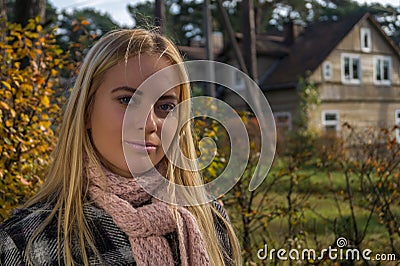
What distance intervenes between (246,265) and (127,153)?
2206 millimetres

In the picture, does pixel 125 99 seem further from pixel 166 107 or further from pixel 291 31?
pixel 291 31

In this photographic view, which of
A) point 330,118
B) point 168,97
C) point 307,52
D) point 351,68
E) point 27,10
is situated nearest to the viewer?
point 168,97

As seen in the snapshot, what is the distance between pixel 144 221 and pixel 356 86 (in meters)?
15.1

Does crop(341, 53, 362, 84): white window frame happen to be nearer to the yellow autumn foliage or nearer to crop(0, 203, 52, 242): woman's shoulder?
the yellow autumn foliage

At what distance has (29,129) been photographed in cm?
301

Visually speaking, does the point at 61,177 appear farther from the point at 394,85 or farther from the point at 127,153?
the point at 394,85

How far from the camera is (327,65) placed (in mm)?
19953

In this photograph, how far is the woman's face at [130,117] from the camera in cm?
151

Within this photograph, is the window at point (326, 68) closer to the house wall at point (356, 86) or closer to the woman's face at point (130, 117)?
the house wall at point (356, 86)

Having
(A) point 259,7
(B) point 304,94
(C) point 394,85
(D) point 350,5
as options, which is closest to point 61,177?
(C) point 394,85

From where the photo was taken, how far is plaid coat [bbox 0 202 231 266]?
148 cm

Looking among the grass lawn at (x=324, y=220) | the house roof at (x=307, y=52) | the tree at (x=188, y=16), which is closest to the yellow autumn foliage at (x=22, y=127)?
the grass lawn at (x=324, y=220)

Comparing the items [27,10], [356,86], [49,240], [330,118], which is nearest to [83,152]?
[49,240]

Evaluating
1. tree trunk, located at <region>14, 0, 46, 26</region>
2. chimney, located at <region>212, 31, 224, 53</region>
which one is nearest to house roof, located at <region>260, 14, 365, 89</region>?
chimney, located at <region>212, 31, 224, 53</region>
